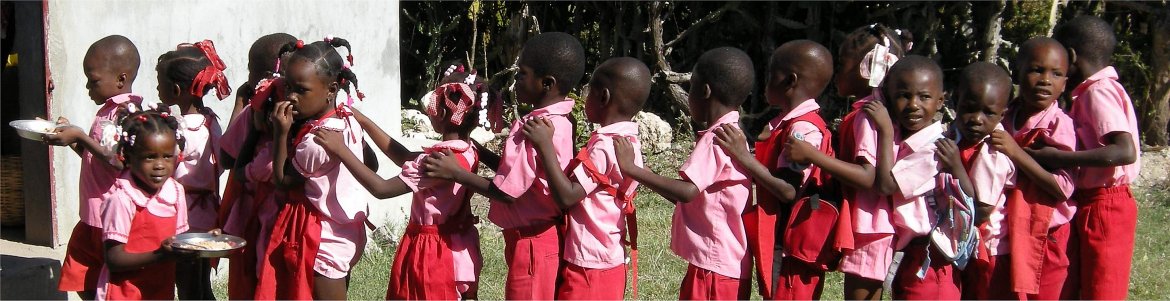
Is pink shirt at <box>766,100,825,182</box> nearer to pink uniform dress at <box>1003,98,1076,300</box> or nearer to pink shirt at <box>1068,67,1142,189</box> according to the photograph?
pink uniform dress at <box>1003,98,1076,300</box>

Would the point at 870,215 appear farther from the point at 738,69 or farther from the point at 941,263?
the point at 738,69

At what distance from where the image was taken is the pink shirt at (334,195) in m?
3.76

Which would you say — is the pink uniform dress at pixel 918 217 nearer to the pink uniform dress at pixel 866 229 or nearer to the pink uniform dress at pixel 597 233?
the pink uniform dress at pixel 866 229

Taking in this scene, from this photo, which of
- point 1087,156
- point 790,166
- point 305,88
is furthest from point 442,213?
point 1087,156

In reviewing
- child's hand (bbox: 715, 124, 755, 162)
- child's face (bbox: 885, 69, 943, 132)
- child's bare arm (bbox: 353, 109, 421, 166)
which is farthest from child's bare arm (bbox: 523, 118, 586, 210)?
child's face (bbox: 885, 69, 943, 132)

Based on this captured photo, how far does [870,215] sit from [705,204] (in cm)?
55

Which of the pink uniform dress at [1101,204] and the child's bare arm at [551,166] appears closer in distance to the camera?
the child's bare arm at [551,166]

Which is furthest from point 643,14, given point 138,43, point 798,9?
point 138,43

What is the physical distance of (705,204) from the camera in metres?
3.85

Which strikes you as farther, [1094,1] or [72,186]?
[1094,1]

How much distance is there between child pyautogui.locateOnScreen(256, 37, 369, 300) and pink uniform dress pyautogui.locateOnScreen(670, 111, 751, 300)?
1.15 m

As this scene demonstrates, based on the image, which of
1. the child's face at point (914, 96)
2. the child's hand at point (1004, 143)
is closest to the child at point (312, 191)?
the child's face at point (914, 96)

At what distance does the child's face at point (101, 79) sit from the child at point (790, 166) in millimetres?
2180

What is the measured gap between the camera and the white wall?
4.96 meters
